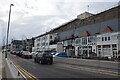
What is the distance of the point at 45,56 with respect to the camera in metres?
20.9

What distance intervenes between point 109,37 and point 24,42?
107 m

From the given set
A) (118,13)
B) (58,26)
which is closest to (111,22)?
(118,13)

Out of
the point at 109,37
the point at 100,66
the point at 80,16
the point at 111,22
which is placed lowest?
the point at 100,66

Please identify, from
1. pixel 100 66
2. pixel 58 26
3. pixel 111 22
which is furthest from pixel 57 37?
pixel 100 66

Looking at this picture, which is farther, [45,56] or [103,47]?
[103,47]

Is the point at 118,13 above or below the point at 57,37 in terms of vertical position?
above

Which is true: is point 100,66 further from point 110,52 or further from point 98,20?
point 98,20

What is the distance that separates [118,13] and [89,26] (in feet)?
44.1

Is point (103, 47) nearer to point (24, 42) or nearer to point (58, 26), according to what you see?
point (58, 26)

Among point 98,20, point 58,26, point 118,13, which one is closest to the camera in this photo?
point 118,13

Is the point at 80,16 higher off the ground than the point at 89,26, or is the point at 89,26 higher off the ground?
the point at 80,16

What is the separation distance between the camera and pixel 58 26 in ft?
291

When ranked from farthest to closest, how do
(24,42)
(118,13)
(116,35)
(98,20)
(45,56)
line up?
1. (24,42)
2. (98,20)
3. (118,13)
4. (116,35)
5. (45,56)

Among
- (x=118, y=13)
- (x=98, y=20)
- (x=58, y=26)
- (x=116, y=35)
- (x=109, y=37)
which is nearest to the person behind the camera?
(x=116, y=35)
